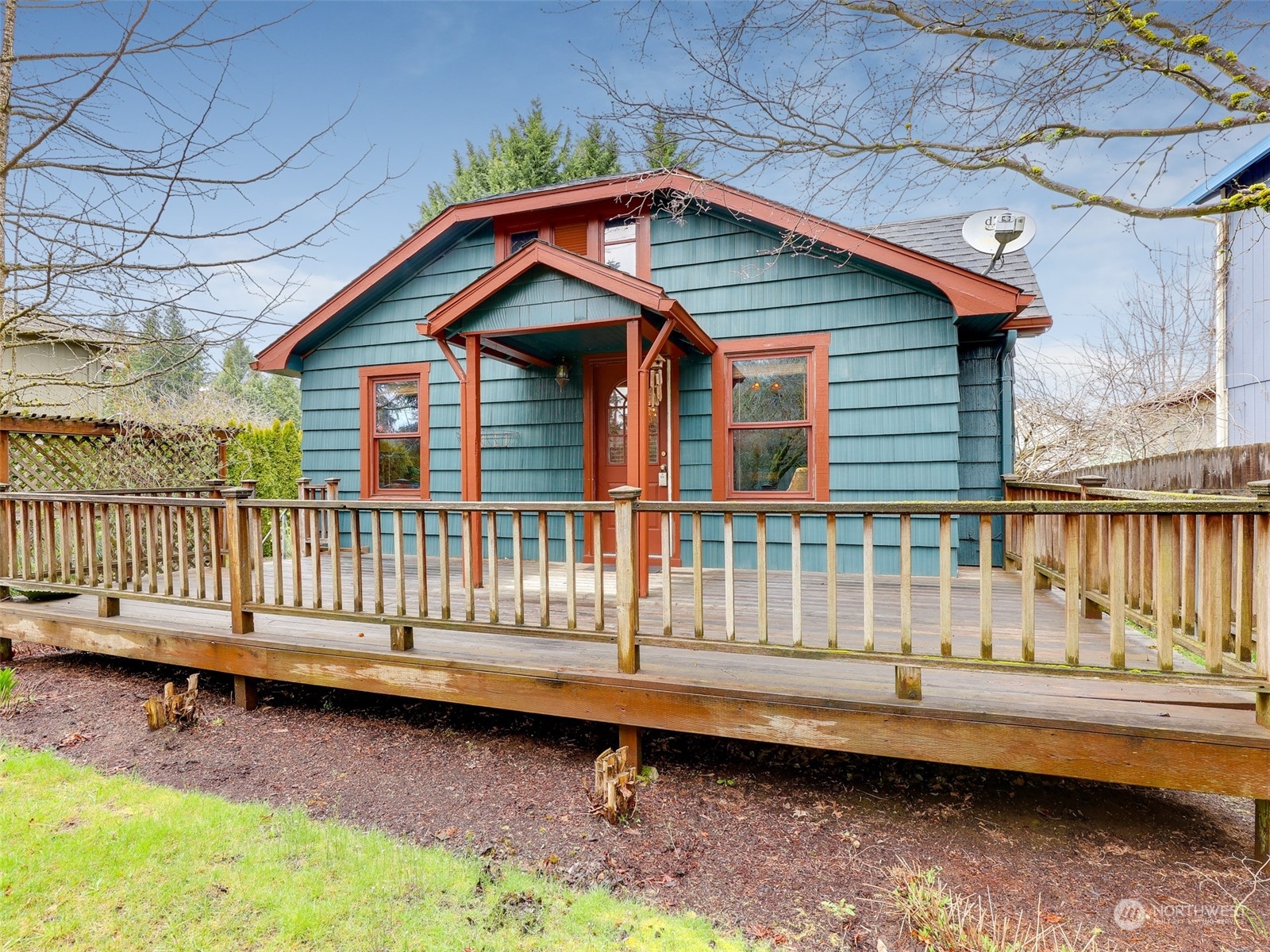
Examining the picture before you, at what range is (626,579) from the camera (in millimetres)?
3102

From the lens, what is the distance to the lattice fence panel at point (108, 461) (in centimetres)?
644

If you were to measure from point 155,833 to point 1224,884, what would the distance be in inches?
178

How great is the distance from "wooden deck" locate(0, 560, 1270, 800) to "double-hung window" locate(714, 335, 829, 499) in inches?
63.1

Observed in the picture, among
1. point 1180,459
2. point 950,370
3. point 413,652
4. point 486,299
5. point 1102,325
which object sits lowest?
point 413,652

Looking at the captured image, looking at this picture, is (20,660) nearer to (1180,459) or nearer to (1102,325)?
(1180,459)

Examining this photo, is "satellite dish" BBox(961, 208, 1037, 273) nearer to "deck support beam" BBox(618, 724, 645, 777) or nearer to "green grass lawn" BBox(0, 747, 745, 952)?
"deck support beam" BBox(618, 724, 645, 777)

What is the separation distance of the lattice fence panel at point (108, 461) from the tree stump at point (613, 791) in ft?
20.3

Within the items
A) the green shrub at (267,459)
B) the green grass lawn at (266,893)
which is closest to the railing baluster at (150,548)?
the green grass lawn at (266,893)

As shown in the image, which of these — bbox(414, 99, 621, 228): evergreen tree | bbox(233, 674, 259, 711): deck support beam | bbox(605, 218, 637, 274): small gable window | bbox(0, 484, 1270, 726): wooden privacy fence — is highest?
bbox(414, 99, 621, 228): evergreen tree

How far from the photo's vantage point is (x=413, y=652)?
12.2ft

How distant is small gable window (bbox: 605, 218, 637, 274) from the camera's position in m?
6.40

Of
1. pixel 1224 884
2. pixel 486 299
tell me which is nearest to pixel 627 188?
pixel 486 299

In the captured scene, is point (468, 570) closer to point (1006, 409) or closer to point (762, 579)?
point (762, 579)

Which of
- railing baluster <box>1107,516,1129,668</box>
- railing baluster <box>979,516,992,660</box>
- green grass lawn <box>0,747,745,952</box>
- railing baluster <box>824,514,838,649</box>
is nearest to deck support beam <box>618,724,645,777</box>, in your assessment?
green grass lawn <box>0,747,745,952</box>
